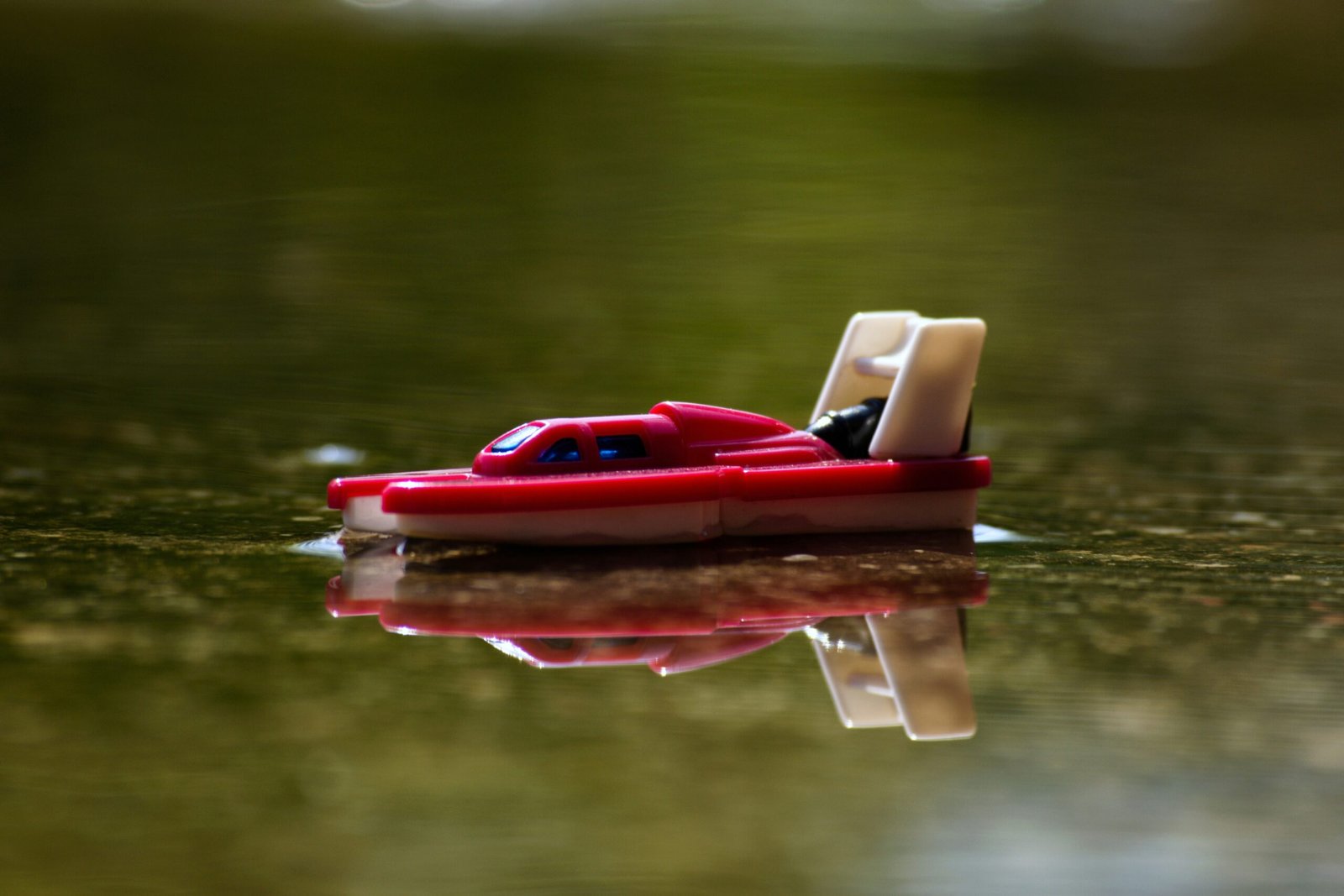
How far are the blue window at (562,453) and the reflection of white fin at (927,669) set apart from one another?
1.55 feet

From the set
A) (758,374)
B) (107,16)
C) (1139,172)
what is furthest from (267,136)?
(1139,172)

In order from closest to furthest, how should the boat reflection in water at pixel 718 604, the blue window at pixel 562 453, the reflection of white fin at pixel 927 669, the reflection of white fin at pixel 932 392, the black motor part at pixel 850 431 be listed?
the reflection of white fin at pixel 927 669
the boat reflection in water at pixel 718 604
the blue window at pixel 562 453
the reflection of white fin at pixel 932 392
the black motor part at pixel 850 431

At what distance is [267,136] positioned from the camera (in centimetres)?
409

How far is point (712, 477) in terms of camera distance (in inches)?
70.7

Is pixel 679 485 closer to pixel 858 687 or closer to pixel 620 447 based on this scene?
pixel 620 447

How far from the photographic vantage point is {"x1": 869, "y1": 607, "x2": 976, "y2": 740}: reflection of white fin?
3.96 feet

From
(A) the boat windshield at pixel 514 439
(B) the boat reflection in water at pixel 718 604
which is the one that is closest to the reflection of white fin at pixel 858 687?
(B) the boat reflection in water at pixel 718 604

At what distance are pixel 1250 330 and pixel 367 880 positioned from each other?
122 inches

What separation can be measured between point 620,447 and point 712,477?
5.3 inches

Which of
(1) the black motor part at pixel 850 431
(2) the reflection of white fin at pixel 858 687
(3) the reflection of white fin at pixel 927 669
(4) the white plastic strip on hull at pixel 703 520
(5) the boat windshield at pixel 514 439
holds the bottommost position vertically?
(3) the reflection of white fin at pixel 927 669

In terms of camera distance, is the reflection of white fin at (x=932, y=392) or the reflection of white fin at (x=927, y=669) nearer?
the reflection of white fin at (x=927, y=669)

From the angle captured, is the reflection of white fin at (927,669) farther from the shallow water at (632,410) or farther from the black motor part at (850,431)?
the black motor part at (850,431)

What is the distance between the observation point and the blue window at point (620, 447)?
1.81 metres

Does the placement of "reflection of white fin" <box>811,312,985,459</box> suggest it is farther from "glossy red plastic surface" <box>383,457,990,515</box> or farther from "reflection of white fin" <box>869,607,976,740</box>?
"reflection of white fin" <box>869,607,976,740</box>
